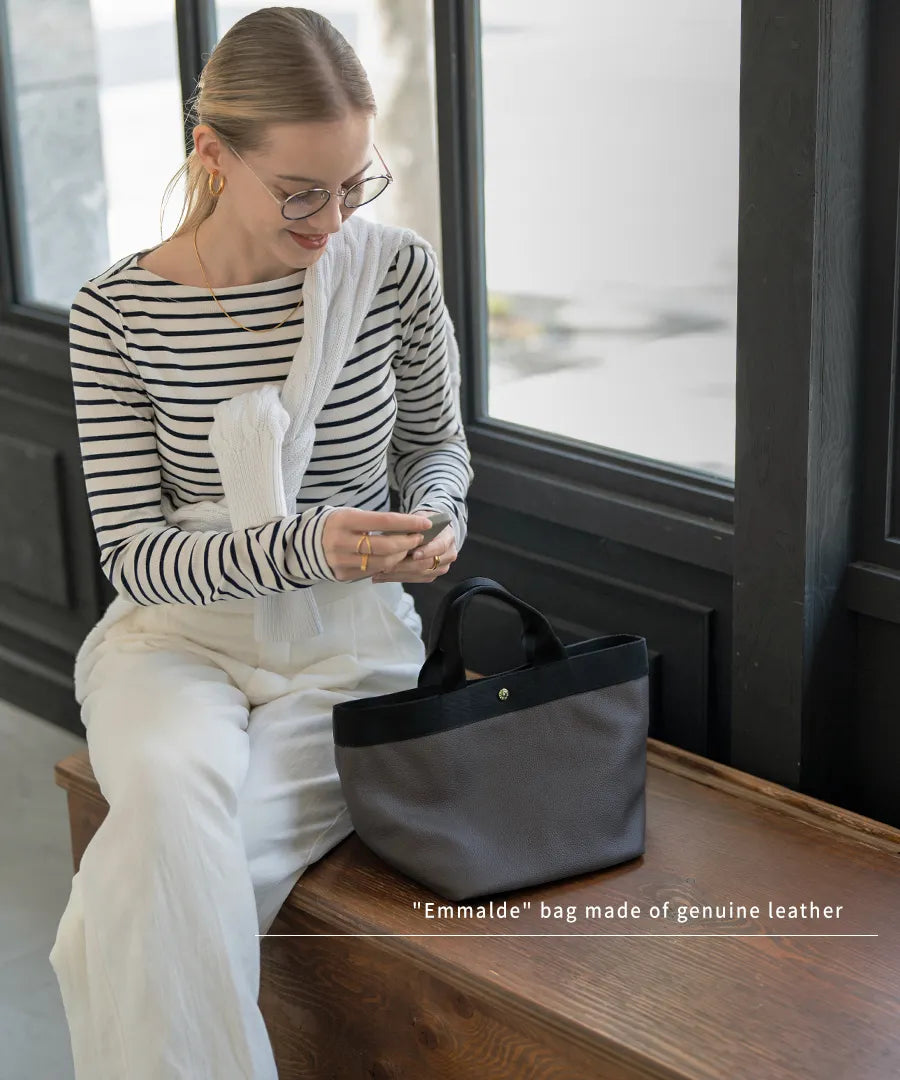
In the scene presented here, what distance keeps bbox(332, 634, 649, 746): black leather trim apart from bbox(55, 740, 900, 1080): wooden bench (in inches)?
8.2

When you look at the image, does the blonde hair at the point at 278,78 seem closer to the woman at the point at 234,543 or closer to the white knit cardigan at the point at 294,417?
the woman at the point at 234,543

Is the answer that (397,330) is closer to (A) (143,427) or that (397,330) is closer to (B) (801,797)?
(A) (143,427)

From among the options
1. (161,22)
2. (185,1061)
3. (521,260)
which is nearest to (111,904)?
(185,1061)

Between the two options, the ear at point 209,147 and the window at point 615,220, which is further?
the window at point 615,220

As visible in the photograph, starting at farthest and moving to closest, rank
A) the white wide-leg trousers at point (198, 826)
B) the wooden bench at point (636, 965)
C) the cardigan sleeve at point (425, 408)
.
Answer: the cardigan sleeve at point (425, 408) → the white wide-leg trousers at point (198, 826) → the wooden bench at point (636, 965)

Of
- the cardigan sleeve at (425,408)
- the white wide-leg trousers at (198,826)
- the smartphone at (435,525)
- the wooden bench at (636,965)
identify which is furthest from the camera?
the cardigan sleeve at (425,408)

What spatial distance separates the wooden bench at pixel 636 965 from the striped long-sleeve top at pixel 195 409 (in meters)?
0.40

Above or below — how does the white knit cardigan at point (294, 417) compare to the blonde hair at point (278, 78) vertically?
below

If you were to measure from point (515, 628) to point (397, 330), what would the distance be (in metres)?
0.58

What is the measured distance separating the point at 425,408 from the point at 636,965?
2.59 feet

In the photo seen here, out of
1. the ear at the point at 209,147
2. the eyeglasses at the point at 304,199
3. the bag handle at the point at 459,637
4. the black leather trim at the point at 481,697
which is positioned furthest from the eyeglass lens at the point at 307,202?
the black leather trim at the point at 481,697

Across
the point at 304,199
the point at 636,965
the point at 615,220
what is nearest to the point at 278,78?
the point at 304,199

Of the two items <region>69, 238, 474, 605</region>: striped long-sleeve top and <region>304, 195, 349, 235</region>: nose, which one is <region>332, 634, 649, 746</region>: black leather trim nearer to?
<region>69, 238, 474, 605</region>: striped long-sleeve top

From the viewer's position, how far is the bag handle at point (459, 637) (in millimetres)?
1586
